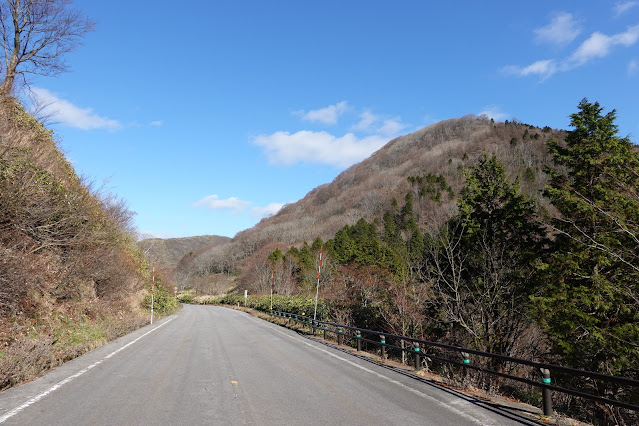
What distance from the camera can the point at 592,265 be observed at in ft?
56.2

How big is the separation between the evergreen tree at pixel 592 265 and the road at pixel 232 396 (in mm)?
7643

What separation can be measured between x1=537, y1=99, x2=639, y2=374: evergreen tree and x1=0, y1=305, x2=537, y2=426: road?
25.1ft

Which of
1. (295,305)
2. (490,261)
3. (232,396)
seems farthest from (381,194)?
(232,396)

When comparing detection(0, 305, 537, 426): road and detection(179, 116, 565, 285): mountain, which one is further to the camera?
detection(179, 116, 565, 285): mountain

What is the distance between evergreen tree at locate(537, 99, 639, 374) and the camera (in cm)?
1302

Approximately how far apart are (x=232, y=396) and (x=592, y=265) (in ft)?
55.7

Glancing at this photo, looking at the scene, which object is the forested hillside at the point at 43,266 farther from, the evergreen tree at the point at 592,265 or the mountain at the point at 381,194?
the mountain at the point at 381,194

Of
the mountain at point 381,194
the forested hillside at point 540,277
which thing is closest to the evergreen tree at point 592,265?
the forested hillside at point 540,277

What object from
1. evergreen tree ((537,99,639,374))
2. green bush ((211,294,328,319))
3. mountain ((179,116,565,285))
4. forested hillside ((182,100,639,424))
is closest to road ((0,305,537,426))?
forested hillside ((182,100,639,424))

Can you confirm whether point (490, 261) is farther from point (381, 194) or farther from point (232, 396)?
point (381, 194)

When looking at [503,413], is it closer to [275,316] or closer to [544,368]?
[544,368]

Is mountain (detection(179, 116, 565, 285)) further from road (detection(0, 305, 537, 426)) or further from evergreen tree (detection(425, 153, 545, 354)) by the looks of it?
road (detection(0, 305, 537, 426))

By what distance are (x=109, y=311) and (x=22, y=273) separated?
9076 millimetres

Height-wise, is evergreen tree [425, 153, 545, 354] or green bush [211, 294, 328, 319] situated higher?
evergreen tree [425, 153, 545, 354]
